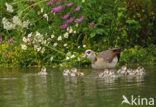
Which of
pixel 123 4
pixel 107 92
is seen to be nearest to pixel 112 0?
pixel 123 4

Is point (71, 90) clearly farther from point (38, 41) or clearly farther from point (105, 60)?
point (38, 41)

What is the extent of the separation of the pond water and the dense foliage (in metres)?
4.34

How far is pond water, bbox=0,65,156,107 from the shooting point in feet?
29.3

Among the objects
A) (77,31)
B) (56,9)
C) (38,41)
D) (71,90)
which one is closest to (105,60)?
(38,41)

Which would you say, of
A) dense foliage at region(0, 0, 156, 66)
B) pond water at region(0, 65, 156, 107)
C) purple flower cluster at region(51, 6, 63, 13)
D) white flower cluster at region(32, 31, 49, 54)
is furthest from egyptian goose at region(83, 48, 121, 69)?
purple flower cluster at region(51, 6, 63, 13)

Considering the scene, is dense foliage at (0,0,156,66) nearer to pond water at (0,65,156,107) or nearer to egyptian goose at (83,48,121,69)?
egyptian goose at (83,48,121,69)

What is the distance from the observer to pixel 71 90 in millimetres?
10812

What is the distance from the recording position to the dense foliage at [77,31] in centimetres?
1892

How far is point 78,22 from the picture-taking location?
20047 millimetres

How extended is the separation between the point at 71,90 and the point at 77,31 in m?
9.35

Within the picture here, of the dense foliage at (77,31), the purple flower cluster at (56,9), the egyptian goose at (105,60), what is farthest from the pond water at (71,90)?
the purple flower cluster at (56,9)

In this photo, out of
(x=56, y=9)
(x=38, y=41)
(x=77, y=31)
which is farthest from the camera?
(x=77, y=31)

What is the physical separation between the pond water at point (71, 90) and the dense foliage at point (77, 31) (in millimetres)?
4336

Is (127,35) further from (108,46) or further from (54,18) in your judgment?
(54,18)
